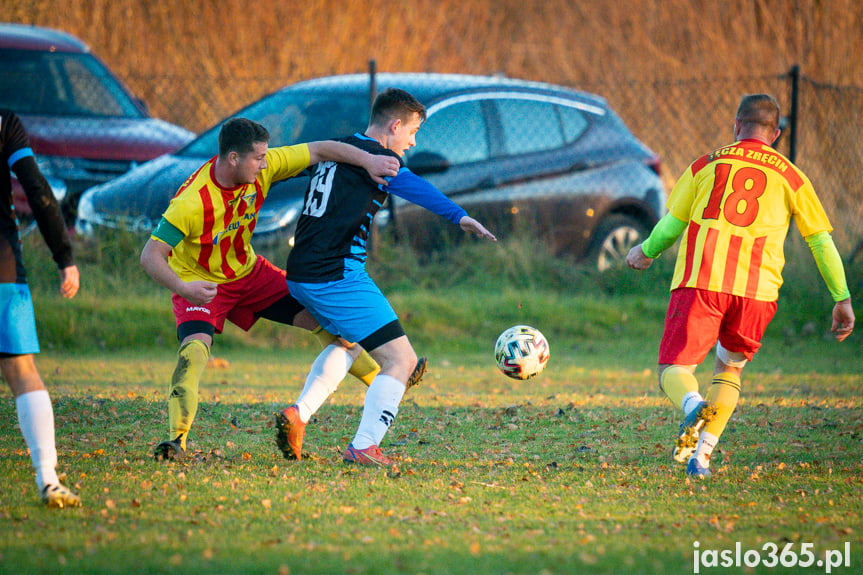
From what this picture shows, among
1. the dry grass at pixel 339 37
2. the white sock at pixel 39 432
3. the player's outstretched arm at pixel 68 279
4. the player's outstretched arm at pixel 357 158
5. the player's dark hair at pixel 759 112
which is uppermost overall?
the dry grass at pixel 339 37

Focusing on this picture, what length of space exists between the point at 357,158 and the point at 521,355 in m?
1.57

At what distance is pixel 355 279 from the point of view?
493 cm

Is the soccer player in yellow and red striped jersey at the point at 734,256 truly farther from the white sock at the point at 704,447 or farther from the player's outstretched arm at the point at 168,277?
the player's outstretched arm at the point at 168,277

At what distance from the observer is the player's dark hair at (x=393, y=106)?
500 centimetres

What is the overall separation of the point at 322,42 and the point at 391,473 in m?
14.0

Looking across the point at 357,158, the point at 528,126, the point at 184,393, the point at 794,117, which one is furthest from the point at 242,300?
the point at 794,117

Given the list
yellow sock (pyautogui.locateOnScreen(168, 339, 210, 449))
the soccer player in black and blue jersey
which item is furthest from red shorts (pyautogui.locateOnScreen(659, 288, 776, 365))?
yellow sock (pyautogui.locateOnScreen(168, 339, 210, 449))

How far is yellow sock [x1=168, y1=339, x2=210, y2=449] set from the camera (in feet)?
15.9

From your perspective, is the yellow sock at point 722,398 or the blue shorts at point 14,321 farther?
the yellow sock at point 722,398

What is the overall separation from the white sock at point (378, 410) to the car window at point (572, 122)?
5.87m

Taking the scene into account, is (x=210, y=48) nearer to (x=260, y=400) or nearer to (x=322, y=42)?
(x=322, y=42)

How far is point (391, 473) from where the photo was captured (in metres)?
4.64

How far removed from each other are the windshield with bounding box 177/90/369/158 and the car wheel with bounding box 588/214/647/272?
9.21 feet

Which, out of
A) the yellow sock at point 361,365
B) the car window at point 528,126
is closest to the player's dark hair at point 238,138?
the yellow sock at point 361,365
